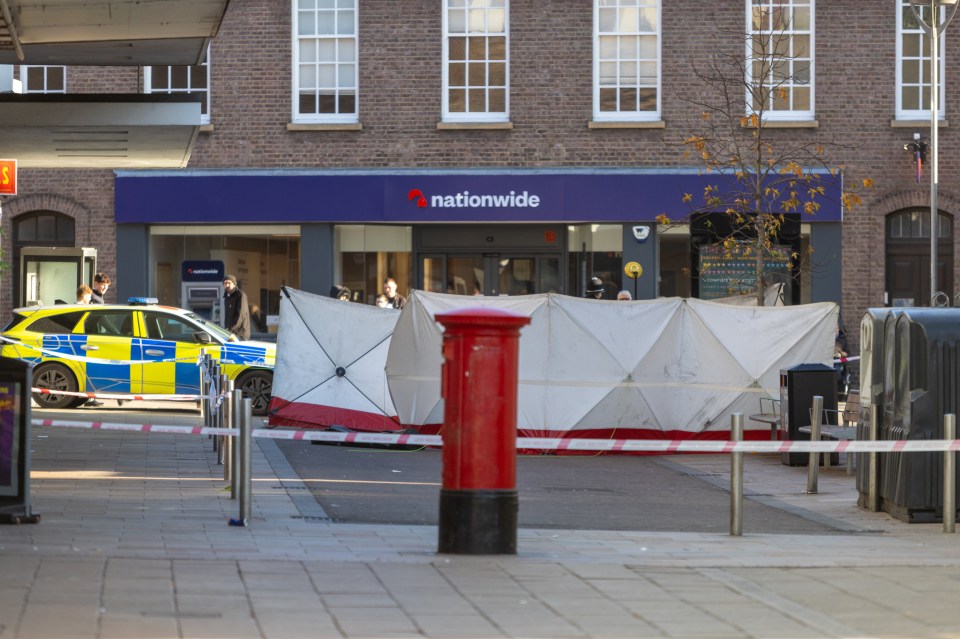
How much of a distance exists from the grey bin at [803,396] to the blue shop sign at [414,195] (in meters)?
10.7

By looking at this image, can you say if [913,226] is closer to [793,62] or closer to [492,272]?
[793,62]

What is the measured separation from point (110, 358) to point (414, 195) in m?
7.41

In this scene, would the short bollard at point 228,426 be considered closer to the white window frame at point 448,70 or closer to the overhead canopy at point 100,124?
the overhead canopy at point 100,124

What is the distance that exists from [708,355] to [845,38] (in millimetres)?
11147

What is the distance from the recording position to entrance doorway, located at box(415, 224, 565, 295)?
27.3 meters

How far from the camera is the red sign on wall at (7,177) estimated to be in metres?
16.9

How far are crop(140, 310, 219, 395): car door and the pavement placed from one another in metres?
9.51

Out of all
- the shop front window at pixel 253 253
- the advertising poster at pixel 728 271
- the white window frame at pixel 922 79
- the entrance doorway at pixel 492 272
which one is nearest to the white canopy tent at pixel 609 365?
the advertising poster at pixel 728 271

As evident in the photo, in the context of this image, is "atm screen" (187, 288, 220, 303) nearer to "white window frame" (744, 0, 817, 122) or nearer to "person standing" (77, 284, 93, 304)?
"person standing" (77, 284, 93, 304)

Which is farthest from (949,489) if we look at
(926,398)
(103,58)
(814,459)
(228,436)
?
(103,58)

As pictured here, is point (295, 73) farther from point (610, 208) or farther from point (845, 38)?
point (845, 38)

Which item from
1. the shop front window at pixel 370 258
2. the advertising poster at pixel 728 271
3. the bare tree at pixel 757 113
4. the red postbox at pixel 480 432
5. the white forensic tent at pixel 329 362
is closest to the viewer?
the red postbox at pixel 480 432

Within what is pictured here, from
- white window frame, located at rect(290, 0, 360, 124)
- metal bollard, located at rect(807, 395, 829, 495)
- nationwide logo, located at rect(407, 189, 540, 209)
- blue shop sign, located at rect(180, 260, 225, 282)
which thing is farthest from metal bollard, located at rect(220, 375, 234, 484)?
white window frame, located at rect(290, 0, 360, 124)

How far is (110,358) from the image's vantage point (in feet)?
69.5
